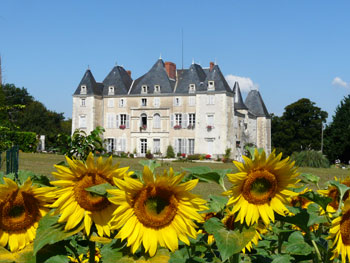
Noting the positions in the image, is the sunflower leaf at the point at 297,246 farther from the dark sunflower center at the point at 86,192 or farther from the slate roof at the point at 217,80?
the slate roof at the point at 217,80

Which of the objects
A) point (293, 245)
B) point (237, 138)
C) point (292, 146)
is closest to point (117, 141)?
point (237, 138)

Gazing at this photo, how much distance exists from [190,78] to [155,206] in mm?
47695

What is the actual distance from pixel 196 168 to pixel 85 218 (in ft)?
1.64

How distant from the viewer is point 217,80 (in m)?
47.6

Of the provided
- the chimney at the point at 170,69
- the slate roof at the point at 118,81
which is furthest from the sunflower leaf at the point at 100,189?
the slate roof at the point at 118,81

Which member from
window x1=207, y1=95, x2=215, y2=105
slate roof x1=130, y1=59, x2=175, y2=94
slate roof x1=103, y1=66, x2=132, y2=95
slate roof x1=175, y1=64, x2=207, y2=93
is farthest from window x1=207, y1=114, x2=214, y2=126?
slate roof x1=103, y1=66, x2=132, y2=95

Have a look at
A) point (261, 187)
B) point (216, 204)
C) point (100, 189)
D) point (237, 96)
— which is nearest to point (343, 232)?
point (261, 187)

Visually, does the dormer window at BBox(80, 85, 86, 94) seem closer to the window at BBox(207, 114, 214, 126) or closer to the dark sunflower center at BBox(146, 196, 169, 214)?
the window at BBox(207, 114, 214, 126)

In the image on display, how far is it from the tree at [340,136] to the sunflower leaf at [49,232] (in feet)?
157

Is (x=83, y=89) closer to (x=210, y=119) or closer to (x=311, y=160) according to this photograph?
(x=210, y=119)

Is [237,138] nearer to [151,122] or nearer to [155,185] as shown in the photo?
[151,122]

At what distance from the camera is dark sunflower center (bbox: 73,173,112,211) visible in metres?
1.55

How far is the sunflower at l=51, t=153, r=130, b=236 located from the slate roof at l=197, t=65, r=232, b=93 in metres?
45.8

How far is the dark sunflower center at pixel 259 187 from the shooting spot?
1.62 m
